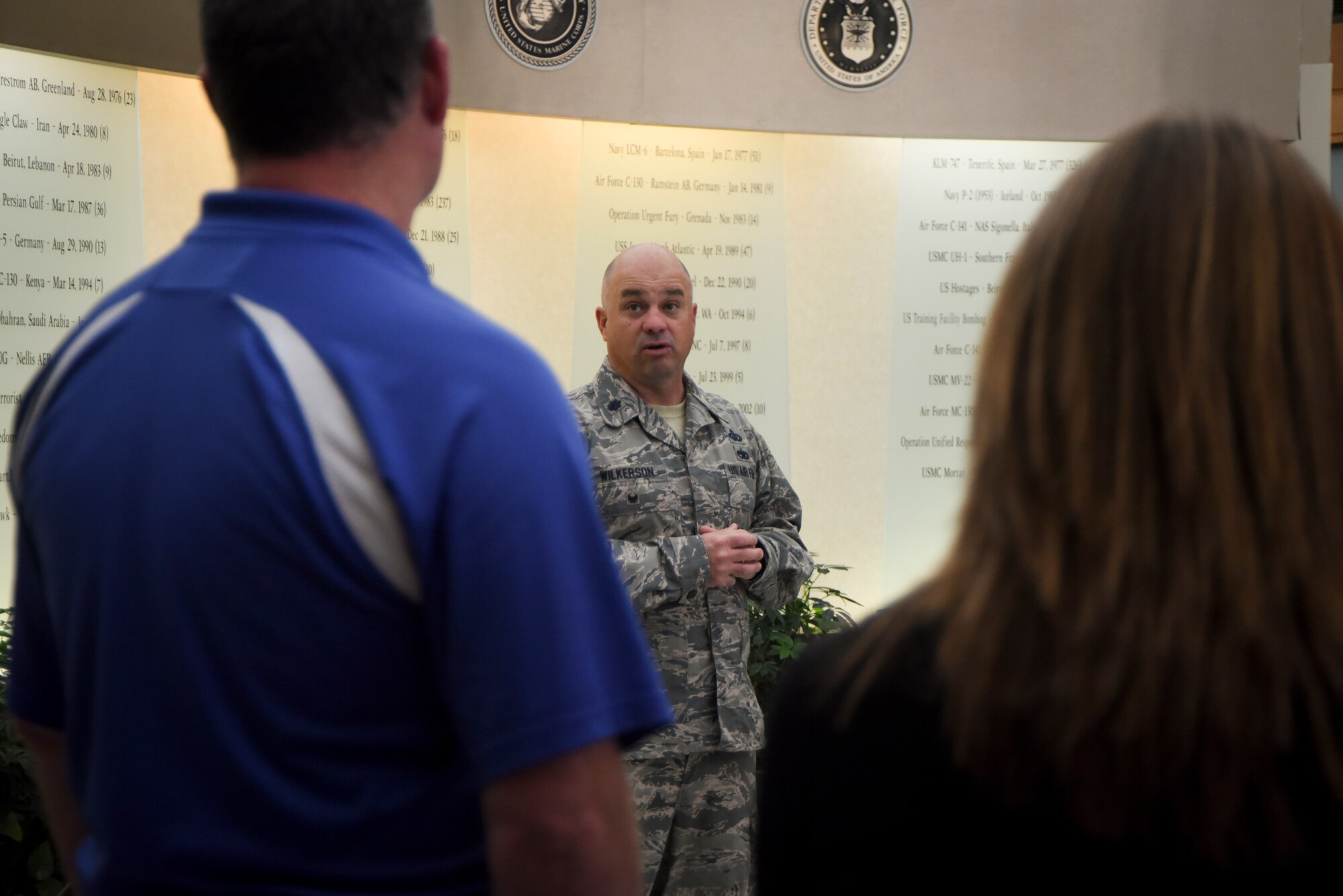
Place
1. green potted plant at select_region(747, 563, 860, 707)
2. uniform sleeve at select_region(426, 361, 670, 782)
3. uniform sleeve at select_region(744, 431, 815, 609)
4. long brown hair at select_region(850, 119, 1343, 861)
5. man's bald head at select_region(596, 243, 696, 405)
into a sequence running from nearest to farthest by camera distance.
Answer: long brown hair at select_region(850, 119, 1343, 861), uniform sleeve at select_region(426, 361, 670, 782), uniform sleeve at select_region(744, 431, 815, 609), man's bald head at select_region(596, 243, 696, 405), green potted plant at select_region(747, 563, 860, 707)

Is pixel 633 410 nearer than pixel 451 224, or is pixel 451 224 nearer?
pixel 633 410

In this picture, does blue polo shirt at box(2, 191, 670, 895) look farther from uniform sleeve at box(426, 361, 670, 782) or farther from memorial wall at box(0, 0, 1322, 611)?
memorial wall at box(0, 0, 1322, 611)

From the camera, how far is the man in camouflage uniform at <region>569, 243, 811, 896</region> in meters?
3.15

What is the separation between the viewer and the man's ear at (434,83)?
1.05 metres

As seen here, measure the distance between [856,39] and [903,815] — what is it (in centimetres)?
455

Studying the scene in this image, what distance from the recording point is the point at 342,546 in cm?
90

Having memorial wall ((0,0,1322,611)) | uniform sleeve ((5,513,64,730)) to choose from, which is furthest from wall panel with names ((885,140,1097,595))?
uniform sleeve ((5,513,64,730))

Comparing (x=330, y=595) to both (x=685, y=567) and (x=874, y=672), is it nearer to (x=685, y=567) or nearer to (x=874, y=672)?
(x=874, y=672)

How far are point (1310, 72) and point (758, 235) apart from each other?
260 centimetres

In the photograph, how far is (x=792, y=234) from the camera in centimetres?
504

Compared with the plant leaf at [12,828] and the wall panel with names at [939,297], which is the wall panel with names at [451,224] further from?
the plant leaf at [12,828]

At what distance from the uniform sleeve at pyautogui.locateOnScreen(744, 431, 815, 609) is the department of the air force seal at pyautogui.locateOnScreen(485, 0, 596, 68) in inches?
73.0

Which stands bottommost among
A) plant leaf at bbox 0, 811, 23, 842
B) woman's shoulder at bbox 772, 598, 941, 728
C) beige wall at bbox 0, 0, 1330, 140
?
plant leaf at bbox 0, 811, 23, 842

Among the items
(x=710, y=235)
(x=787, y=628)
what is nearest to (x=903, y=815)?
(x=787, y=628)
